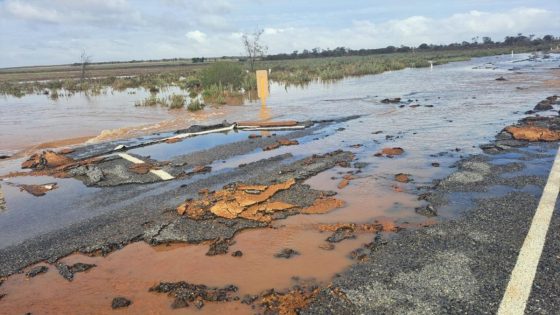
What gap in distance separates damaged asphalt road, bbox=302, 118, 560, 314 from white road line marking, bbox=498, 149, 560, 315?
0.18ft

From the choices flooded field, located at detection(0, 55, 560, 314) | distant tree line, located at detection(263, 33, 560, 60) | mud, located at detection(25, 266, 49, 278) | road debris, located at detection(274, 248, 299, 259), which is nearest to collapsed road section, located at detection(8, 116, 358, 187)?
flooded field, located at detection(0, 55, 560, 314)

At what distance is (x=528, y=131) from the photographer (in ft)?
35.0

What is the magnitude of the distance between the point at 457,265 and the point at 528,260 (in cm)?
73

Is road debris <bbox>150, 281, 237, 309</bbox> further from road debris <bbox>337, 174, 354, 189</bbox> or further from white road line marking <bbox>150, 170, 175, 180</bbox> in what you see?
white road line marking <bbox>150, 170, 175, 180</bbox>

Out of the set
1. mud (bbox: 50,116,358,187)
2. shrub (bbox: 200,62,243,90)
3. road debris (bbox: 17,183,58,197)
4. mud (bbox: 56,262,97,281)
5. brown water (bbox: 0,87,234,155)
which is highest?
shrub (bbox: 200,62,243,90)

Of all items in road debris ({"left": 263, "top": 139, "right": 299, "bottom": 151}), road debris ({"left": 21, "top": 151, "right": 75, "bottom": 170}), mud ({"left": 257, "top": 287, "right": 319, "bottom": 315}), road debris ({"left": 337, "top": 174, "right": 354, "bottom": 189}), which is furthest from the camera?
road debris ({"left": 263, "top": 139, "right": 299, "bottom": 151})

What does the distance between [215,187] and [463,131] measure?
25.6ft

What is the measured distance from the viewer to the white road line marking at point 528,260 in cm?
388

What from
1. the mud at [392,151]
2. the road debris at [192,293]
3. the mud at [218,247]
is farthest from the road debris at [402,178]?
the road debris at [192,293]

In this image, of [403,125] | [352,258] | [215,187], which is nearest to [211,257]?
[352,258]

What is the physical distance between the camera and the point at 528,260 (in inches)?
181

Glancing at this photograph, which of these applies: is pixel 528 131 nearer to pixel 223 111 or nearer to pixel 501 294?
pixel 501 294

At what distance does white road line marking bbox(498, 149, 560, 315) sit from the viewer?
3.88m

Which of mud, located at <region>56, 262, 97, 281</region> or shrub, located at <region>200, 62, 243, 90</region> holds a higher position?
shrub, located at <region>200, 62, 243, 90</region>
